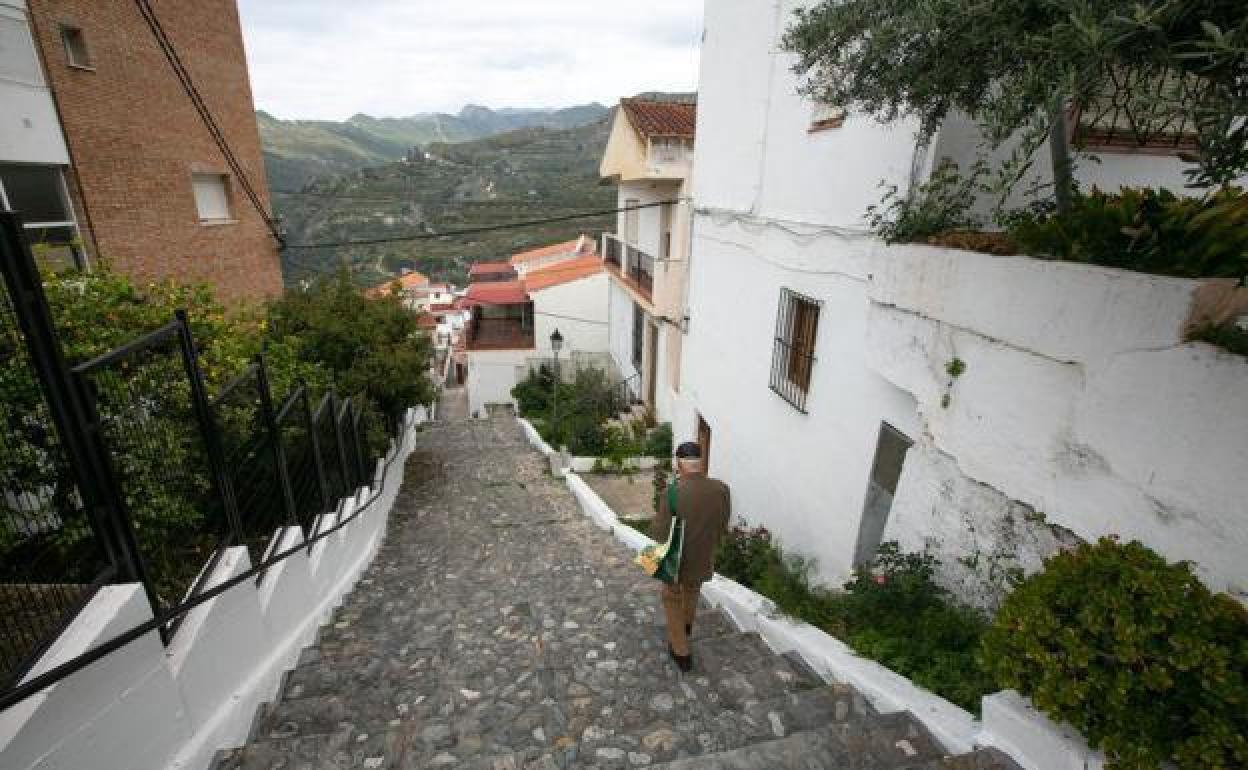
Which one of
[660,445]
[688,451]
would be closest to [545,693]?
[688,451]

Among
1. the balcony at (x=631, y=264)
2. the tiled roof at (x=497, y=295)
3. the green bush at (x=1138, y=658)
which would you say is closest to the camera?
the green bush at (x=1138, y=658)

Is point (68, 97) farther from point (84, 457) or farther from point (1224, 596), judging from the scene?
point (1224, 596)

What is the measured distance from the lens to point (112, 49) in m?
8.80

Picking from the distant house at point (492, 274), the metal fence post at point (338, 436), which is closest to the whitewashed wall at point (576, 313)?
→ the metal fence post at point (338, 436)

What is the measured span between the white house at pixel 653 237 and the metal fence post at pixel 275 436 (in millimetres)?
7118

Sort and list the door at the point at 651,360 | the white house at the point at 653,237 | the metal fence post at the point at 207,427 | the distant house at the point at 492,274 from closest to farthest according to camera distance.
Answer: the metal fence post at the point at 207,427, the white house at the point at 653,237, the door at the point at 651,360, the distant house at the point at 492,274

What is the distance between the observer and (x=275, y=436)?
4.50 m

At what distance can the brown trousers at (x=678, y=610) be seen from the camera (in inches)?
164

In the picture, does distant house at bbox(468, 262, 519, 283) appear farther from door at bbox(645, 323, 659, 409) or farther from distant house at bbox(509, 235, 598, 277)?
door at bbox(645, 323, 659, 409)

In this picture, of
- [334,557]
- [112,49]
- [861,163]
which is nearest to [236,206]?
[112,49]

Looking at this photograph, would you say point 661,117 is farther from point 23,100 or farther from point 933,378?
point 933,378

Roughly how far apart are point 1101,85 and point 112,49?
1257cm

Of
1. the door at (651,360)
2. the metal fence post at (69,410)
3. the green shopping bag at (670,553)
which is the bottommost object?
the door at (651,360)

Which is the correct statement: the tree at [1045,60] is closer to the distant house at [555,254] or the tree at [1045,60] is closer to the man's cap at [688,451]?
the man's cap at [688,451]
